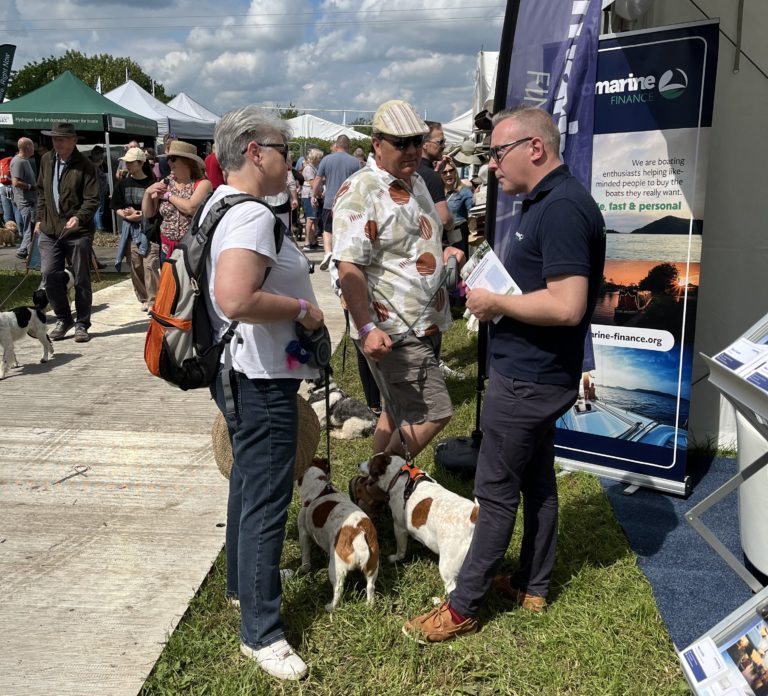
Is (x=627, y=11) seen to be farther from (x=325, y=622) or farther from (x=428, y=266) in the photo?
(x=325, y=622)

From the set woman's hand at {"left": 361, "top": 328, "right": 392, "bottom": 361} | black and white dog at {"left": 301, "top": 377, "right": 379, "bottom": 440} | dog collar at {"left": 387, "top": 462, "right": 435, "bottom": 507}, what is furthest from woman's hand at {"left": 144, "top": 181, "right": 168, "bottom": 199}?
dog collar at {"left": 387, "top": 462, "right": 435, "bottom": 507}

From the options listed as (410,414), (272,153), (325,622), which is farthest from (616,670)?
(272,153)

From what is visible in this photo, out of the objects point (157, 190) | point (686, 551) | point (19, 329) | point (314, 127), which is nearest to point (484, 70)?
point (157, 190)

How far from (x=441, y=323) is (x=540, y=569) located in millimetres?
1272

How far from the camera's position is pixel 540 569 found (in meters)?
3.14

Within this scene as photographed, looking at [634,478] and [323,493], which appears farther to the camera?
[634,478]

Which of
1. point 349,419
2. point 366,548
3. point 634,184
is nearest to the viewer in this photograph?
point 366,548

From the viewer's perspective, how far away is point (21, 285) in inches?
427

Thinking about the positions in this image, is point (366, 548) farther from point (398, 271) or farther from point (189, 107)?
point (189, 107)

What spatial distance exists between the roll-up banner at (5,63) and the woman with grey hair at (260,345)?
2000 centimetres

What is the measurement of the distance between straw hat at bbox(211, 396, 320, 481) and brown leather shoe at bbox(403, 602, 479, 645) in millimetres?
849

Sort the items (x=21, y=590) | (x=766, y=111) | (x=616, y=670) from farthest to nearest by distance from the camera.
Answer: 1. (x=766, y=111)
2. (x=21, y=590)
3. (x=616, y=670)

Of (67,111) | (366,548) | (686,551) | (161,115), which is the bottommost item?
(686,551)

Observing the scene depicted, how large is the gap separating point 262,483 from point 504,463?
3.04 feet
